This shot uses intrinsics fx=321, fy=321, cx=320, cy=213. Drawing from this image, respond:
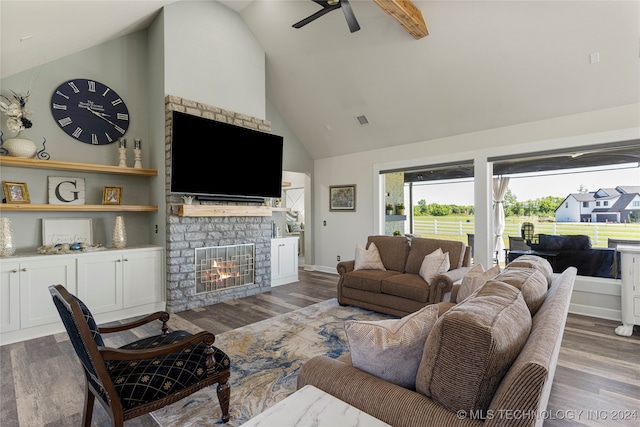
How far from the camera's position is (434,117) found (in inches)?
202

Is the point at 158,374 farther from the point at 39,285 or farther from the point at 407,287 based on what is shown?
the point at 407,287

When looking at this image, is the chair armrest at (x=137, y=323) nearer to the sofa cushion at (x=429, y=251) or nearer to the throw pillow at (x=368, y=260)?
the throw pillow at (x=368, y=260)

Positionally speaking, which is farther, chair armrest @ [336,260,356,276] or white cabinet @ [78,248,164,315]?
chair armrest @ [336,260,356,276]

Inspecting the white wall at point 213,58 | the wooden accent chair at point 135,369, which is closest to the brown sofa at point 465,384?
the wooden accent chair at point 135,369

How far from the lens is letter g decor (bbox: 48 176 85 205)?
3.95 meters

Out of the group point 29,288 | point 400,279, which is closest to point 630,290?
point 400,279

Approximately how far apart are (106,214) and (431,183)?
5.45m

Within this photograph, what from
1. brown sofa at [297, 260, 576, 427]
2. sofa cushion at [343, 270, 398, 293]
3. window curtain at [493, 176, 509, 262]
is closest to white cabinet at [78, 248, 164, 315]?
sofa cushion at [343, 270, 398, 293]

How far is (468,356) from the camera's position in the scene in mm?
1027

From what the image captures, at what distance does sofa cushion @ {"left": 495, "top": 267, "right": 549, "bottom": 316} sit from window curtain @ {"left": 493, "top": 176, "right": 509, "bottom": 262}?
3589 mm

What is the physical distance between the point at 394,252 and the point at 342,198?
253 cm

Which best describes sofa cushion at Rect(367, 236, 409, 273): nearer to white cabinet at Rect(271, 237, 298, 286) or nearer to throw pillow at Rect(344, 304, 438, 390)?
white cabinet at Rect(271, 237, 298, 286)

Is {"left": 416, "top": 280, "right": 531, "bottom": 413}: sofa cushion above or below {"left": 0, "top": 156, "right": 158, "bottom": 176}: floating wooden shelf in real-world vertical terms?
below

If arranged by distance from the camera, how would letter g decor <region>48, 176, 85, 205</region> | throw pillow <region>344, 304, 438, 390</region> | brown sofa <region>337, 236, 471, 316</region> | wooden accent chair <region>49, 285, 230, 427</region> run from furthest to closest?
letter g decor <region>48, 176, 85, 205</region> → brown sofa <region>337, 236, 471, 316</region> → wooden accent chair <region>49, 285, 230, 427</region> → throw pillow <region>344, 304, 438, 390</region>
